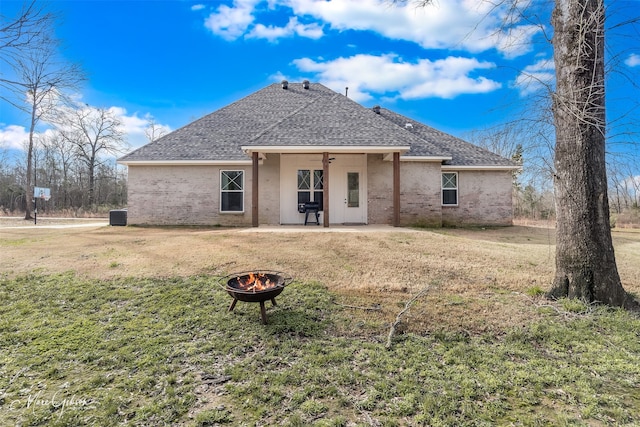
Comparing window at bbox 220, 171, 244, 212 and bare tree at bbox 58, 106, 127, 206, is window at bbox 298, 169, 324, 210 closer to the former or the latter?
window at bbox 220, 171, 244, 212

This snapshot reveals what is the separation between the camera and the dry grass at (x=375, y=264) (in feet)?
14.9

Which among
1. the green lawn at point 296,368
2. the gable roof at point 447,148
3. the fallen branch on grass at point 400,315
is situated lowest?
the green lawn at point 296,368

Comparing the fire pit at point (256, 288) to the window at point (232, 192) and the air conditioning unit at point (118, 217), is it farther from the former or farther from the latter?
the air conditioning unit at point (118, 217)

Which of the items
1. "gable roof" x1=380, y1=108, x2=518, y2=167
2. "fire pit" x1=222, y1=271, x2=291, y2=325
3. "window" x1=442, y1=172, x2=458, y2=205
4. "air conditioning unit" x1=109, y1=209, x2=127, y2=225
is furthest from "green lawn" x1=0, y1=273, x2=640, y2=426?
"window" x1=442, y1=172, x2=458, y2=205

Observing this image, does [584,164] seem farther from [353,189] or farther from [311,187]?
[311,187]

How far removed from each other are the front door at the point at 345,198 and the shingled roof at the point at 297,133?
201 centimetres

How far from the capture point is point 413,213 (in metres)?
12.9

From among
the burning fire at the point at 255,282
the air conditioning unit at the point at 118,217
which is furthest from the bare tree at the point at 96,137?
the burning fire at the point at 255,282

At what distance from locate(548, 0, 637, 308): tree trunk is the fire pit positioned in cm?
434

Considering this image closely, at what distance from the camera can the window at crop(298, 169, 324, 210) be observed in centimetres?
1308

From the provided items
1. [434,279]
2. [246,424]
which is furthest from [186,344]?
[434,279]

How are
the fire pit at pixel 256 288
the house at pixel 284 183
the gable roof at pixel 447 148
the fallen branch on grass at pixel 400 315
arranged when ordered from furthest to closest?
the gable roof at pixel 447 148, the house at pixel 284 183, the fire pit at pixel 256 288, the fallen branch on grass at pixel 400 315

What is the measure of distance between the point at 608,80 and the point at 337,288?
519cm

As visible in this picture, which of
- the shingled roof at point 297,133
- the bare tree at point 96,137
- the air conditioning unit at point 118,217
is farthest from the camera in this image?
the bare tree at point 96,137
